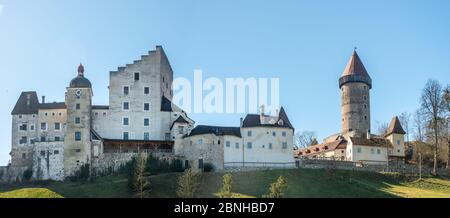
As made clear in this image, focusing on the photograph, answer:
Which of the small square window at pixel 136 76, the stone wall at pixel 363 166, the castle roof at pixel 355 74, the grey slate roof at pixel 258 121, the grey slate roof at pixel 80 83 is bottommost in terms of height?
the stone wall at pixel 363 166

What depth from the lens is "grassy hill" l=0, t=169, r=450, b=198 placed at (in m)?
57.3

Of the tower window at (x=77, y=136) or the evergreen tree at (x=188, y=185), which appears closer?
the evergreen tree at (x=188, y=185)

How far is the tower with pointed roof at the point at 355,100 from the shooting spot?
8206 centimetres

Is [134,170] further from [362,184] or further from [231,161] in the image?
[362,184]

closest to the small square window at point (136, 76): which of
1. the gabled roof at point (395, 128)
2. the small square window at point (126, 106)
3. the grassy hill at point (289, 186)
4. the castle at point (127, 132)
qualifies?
the castle at point (127, 132)

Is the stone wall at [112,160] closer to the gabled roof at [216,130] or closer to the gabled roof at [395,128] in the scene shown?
the gabled roof at [216,130]

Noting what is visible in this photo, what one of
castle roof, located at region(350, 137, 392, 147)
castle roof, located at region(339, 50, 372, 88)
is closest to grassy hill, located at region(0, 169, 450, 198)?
castle roof, located at region(350, 137, 392, 147)

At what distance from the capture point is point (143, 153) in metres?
67.7

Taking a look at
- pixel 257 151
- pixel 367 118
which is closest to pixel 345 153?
pixel 367 118

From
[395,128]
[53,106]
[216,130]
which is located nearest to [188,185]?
[216,130]

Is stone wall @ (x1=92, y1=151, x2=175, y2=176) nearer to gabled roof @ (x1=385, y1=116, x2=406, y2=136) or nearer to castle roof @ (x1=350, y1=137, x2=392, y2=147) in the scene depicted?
castle roof @ (x1=350, y1=137, x2=392, y2=147)

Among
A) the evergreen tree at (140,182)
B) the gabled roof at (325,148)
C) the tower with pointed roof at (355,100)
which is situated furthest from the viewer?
the tower with pointed roof at (355,100)

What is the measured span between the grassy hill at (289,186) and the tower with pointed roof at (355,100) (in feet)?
49.5
